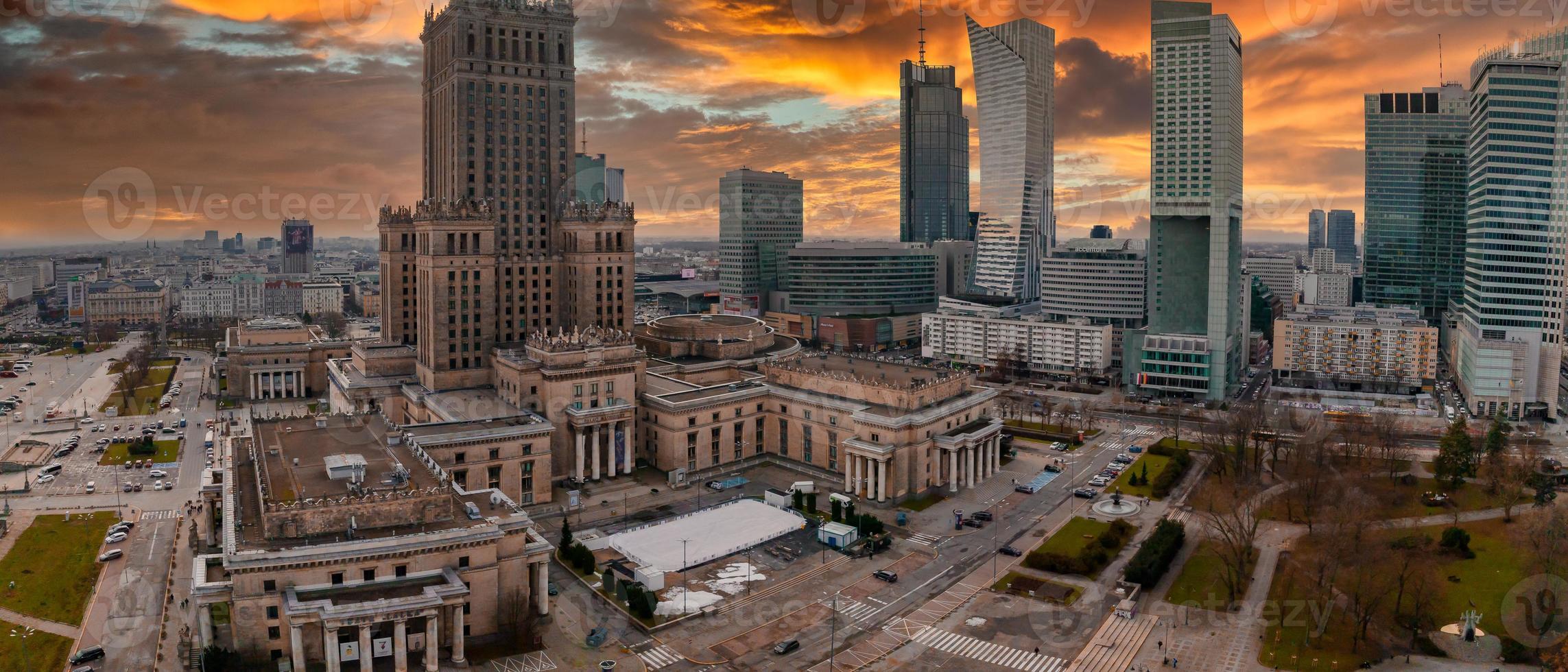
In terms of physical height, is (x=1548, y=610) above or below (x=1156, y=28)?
below

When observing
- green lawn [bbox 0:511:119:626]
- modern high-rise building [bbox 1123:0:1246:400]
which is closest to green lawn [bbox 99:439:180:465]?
green lawn [bbox 0:511:119:626]

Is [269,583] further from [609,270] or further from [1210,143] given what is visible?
[1210,143]

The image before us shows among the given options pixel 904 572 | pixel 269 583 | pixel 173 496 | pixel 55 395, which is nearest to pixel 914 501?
pixel 904 572

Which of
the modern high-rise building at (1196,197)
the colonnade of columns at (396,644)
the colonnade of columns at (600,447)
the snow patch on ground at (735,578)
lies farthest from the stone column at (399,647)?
the modern high-rise building at (1196,197)

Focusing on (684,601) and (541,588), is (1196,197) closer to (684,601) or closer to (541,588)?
(684,601)

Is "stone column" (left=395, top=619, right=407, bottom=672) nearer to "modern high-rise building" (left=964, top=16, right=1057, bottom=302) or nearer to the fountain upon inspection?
the fountain

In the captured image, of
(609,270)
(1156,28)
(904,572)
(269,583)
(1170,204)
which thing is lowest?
(904,572)

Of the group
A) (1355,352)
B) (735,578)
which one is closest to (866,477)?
(735,578)

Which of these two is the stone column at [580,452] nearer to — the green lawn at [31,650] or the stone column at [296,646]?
the stone column at [296,646]
